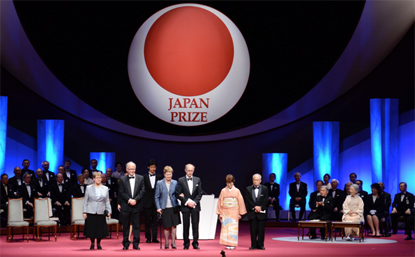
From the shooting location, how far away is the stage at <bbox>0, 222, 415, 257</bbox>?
27.6 feet

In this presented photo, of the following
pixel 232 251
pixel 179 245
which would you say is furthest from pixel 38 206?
pixel 232 251

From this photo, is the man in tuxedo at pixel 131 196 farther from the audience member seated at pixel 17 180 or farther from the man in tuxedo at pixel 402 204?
the man in tuxedo at pixel 402 204

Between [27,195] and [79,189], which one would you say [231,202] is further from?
[27,195]

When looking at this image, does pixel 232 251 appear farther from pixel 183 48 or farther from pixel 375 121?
pixel 183 48

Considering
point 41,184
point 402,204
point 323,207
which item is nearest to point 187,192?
point 323,207

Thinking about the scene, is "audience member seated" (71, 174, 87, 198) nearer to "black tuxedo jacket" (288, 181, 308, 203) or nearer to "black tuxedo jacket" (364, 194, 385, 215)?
"black tuxedo jacket" (288, 181, 308, 203)

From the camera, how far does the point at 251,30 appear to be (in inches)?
580

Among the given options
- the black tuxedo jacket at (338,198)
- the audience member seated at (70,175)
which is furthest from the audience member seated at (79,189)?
the black tuxedo jacket at (338,198)

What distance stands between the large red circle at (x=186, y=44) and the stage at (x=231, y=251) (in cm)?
532

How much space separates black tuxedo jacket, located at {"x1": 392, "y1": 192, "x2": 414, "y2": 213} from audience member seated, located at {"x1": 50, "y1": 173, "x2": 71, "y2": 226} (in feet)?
24.8

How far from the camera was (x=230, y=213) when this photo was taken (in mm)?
9469

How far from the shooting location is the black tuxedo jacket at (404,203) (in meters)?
12.1

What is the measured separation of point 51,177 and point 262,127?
5.90m

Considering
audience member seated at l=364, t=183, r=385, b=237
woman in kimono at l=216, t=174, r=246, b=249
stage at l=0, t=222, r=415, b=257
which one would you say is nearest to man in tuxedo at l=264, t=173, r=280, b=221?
audience member seated at l=364, t=183, r=385, b=237
